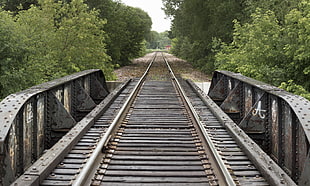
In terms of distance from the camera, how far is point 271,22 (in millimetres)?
12836

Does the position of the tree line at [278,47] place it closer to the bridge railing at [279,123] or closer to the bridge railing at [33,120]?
the bridge railing at [279,123]

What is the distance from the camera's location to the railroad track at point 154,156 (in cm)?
405

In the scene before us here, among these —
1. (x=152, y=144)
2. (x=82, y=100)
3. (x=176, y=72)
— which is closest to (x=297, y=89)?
(x=152, y=144)

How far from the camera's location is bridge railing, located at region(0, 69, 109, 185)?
3992mm

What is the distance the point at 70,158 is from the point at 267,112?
12.1 feet

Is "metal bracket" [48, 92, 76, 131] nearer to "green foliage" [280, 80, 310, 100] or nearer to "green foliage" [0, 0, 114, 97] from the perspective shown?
"green foliage" [0, 0, 114, 97]

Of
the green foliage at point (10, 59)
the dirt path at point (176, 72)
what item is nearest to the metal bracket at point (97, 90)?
the green foliage at point (10, 59)

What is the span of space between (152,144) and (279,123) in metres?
2.06

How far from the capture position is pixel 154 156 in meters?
4.98

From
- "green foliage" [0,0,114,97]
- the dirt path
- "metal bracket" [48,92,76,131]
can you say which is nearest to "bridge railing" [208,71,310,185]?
"metal bracket" [48,92,76,131]

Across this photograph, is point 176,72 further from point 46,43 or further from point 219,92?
point 219,92

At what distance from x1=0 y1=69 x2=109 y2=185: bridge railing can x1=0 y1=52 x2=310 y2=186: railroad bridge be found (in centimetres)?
1

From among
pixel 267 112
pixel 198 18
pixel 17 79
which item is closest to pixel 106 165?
pixel 267 112

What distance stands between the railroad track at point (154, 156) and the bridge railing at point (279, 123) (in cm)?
67
